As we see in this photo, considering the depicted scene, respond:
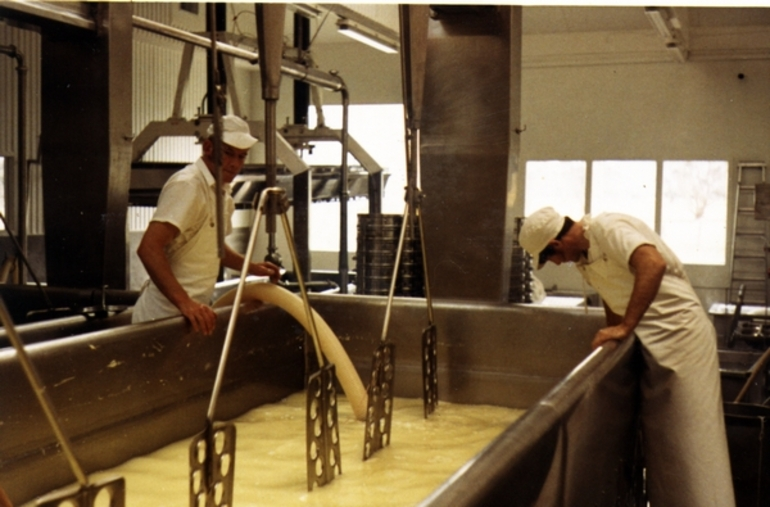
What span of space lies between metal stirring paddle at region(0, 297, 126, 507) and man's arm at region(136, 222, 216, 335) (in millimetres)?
1401

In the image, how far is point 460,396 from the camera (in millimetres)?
3061

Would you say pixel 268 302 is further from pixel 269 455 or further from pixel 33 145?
pixel 33 145

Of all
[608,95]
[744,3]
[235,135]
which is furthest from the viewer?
[608,95]

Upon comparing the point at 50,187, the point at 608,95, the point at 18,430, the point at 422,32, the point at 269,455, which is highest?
the point at 608,95

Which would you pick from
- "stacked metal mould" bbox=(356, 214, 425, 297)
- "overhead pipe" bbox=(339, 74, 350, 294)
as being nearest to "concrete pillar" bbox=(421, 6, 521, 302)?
"stacked metal mould" bbox=(356, 214, 425, 297)

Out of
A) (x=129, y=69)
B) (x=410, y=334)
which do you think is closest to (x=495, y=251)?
(x=410, y=334)

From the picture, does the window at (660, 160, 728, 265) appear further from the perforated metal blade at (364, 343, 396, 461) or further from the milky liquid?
the perforated metal blade at (364, 343, 396, 461)

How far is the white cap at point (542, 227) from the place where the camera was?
107 inches

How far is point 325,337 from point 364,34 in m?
5.24

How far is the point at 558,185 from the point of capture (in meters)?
10.9

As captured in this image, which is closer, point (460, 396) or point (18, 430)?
point (18, 430)

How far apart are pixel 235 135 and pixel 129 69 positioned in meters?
1.06

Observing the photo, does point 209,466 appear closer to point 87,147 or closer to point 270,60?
point 270,60

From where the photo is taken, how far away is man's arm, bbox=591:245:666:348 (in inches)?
99.1
